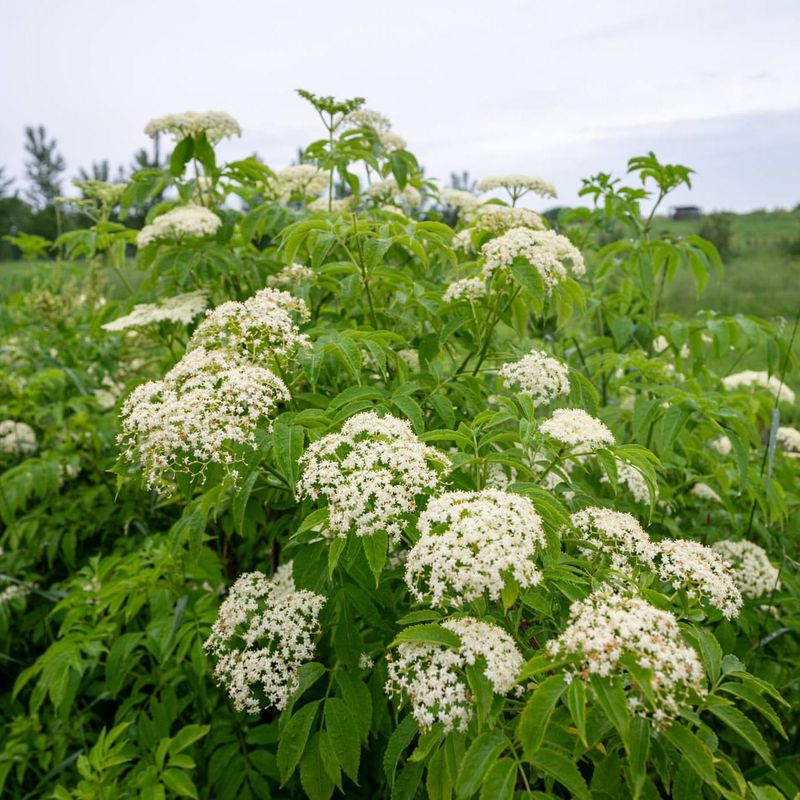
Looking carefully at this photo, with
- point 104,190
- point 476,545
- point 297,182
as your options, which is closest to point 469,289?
point 476,545

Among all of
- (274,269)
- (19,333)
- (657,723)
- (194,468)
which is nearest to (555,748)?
(657,723)

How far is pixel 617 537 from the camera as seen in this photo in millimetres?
1809

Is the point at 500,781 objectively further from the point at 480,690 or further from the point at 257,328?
the point at 257,328

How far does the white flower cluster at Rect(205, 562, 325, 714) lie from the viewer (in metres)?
1.87

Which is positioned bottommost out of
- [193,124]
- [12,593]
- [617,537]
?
[12,593]

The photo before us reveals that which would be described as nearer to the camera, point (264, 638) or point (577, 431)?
point (577, 431)

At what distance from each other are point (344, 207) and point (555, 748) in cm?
313

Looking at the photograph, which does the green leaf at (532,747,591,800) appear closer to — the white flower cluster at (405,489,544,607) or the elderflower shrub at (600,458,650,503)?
the white flower cluster at (405,489,544,607)

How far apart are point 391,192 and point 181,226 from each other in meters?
1.50


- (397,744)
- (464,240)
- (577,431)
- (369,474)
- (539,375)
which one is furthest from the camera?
(464,240)

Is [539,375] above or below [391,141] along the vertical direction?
below

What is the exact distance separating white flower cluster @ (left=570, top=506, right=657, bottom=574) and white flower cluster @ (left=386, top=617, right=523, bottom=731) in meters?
0.49

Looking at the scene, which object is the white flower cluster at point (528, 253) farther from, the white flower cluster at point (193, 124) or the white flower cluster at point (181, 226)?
the white flower cluster at point (193, 124)

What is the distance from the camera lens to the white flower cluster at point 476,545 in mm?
1416
